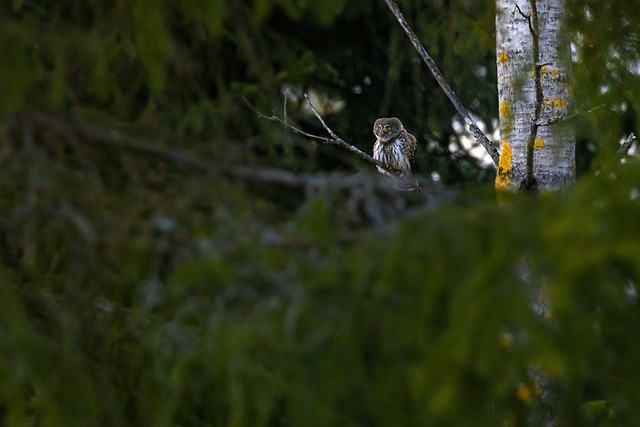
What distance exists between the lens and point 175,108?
233 cm

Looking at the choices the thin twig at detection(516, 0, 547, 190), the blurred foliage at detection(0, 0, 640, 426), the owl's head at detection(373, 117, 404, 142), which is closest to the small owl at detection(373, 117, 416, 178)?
the owl's head at detection(373, 117, 404, 142)

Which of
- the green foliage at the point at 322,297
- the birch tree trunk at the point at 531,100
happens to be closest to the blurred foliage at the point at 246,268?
the green foliage at the point at 322,297

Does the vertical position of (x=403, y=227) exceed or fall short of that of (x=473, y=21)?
it falls short

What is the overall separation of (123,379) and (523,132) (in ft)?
5.67

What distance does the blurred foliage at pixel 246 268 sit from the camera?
1703 millimetres

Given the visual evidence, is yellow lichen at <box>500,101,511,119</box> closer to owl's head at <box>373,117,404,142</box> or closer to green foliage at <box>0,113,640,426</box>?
green foliage at <box>0,113,640,426</box>

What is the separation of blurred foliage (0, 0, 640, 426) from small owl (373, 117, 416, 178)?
4.84m

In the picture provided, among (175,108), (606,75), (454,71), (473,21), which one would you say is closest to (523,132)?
(606,75)

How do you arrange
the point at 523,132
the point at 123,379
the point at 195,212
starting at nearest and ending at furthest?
the point at 195,212
the point at 123,379
the point at 523,132

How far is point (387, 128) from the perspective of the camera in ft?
23.9

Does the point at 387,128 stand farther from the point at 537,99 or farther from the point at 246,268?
the point at 246,268

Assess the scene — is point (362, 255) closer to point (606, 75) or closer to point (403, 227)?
point (403, 227)

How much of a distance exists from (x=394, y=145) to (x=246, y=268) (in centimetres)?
566

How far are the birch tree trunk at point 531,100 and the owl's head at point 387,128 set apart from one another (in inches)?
134
